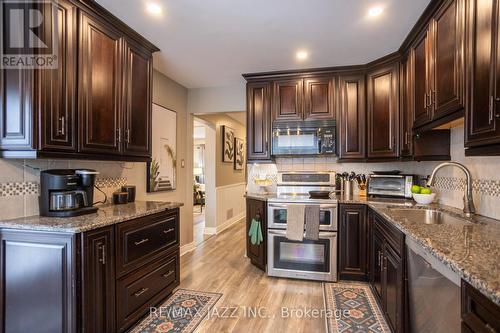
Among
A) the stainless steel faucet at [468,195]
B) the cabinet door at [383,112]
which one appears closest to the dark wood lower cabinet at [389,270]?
the stainless steel faucet at [468,195]

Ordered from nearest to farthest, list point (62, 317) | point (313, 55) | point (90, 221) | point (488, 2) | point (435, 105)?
point (488, 2)
point (62, 317)
point (90, 221)
point (435, 105)
point (313, 55)

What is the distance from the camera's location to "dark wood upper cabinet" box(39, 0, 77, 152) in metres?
1.69

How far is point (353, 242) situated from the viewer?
293cm

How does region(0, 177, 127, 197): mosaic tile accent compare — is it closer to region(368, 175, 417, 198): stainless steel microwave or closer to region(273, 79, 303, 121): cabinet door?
region(273, 79, 303, 121): cabinet door

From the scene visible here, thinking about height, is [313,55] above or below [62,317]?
above

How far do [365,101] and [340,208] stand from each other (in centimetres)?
138

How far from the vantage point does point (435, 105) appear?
202 centimetres

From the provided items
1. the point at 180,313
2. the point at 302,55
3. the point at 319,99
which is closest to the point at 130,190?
the point at 180,313

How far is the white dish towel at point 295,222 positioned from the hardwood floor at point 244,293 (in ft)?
1.80

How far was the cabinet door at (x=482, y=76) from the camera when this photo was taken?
1.31 m

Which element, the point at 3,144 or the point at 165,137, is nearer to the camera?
the point at 3,144

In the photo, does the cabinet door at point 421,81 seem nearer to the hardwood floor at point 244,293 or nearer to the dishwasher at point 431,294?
the dishwasher at point 431,294

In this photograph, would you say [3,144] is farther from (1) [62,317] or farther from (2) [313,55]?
(2) [313,55]

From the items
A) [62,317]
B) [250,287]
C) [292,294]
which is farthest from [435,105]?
[62,317]
